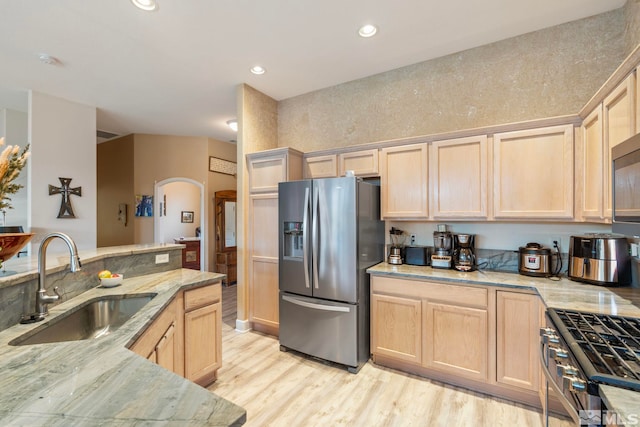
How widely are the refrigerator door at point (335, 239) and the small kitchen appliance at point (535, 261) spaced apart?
53.2 inches

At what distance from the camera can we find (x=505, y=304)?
82.4 inches

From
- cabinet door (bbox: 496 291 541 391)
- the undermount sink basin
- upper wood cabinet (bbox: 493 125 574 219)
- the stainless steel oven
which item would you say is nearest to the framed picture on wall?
the undermount sink basin

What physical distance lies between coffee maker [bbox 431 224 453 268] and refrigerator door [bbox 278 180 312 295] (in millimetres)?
1183

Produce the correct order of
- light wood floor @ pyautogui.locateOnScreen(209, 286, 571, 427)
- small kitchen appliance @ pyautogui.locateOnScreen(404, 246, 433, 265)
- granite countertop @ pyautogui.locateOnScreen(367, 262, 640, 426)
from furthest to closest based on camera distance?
small kitchen appliance @ pyautogui.locateOnScreen(404, 246, 433, 265)
light wood floor @ pyautogui.locateOnScreen(209, 286, 571, 427)
granite countertop @ pyautogui.locateOnScreen(367, 262, 640, 426)

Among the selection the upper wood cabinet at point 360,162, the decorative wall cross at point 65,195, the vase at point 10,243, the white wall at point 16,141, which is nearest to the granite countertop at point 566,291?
the upper wood cabinet at point 360,162

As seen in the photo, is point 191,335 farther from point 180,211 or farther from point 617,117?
point 180,211

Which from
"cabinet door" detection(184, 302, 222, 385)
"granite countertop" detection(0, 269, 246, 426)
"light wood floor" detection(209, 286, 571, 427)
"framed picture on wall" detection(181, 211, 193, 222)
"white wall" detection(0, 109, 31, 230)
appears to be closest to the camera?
"granite countertop" detection(0, 269, 246, 426)

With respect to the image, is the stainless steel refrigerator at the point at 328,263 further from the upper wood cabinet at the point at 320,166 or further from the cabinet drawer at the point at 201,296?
the cabinet drawer at the point at 201,296

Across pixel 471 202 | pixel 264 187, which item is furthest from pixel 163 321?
pixel 471 202

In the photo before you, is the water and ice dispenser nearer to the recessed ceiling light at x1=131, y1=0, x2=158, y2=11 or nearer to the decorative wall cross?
the recessed ceiling light at x1=131, y1=0, x2=158, y2=11

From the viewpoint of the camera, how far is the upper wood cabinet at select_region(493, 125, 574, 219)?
2.14 meters

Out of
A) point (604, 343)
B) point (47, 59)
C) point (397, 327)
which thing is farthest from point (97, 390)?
point (47, 59)

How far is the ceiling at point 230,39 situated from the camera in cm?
221

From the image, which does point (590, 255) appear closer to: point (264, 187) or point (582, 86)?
point (582, 86)
